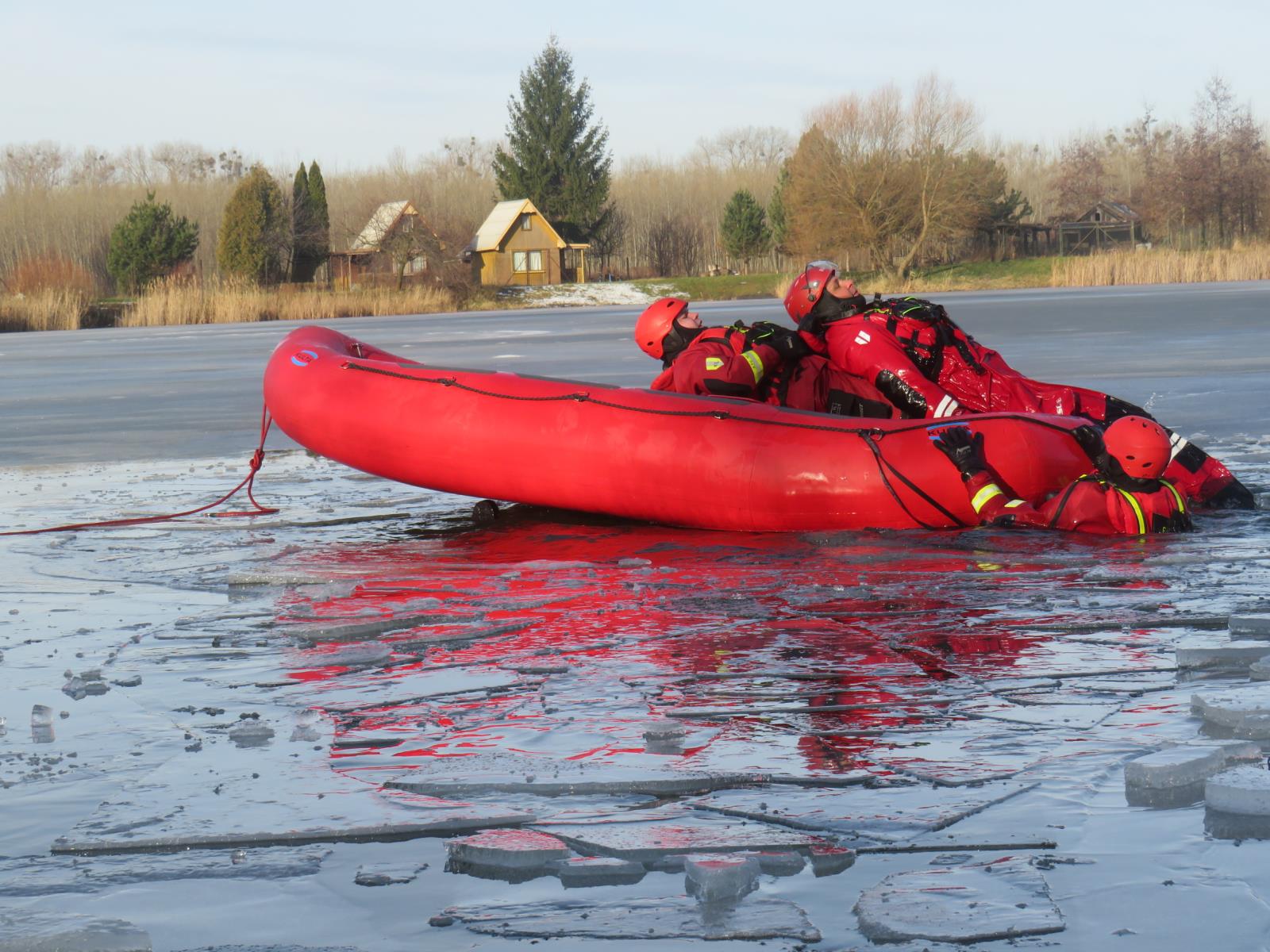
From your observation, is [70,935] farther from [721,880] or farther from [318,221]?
[318,221]

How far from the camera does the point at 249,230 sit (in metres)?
53.2

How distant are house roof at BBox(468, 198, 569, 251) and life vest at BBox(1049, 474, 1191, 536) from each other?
54737mm

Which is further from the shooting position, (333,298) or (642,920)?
(333,298)

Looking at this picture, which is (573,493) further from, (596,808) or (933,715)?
(596,808)

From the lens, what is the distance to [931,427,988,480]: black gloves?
609 cm

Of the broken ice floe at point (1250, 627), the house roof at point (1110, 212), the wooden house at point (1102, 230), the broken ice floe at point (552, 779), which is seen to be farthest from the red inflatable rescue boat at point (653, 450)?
the house roof at point (1110, 212)

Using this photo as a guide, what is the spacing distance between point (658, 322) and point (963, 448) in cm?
165

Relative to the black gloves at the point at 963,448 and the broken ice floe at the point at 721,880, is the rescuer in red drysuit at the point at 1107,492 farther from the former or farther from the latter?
the broken ice floe at the point at 721,880

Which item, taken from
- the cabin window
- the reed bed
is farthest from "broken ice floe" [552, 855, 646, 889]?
the cabin window

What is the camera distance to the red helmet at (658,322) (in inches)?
281

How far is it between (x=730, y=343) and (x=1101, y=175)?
65489mm

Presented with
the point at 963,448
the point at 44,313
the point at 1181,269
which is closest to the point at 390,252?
the point at 44,313

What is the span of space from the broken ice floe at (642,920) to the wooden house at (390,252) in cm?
5029

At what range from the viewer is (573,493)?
684cm
